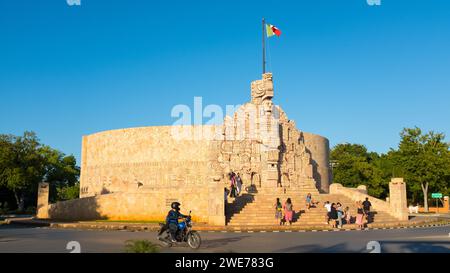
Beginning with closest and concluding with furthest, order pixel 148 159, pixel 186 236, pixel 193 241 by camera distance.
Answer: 1. pixel 193 241
2. pixel 186 236
3. pixel 148 159

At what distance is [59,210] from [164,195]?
6.92m

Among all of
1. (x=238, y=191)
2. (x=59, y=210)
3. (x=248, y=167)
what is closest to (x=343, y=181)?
(x=248, y=167)

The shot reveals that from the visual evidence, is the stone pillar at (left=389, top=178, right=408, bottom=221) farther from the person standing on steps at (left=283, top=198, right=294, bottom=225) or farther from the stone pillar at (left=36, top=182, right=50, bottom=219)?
the stone pillar at (left=36, top=182, right=50, bottom=219)

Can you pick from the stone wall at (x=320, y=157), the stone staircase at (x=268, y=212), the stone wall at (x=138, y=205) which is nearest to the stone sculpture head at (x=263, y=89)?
the stone staircase at (x=268, y=212)

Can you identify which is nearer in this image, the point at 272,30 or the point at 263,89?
the point at 263,89

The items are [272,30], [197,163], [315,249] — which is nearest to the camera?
[315,249]

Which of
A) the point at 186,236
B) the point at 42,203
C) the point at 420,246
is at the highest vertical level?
the point at 42,203

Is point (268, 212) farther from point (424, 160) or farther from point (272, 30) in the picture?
point (424, 160)

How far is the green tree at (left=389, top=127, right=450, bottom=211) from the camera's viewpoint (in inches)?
1780

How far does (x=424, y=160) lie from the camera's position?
4544 centimetres

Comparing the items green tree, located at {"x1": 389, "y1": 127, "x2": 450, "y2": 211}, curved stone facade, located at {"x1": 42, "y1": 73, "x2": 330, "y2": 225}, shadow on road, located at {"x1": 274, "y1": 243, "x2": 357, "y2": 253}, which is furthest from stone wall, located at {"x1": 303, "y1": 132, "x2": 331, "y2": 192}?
shadow on road, located at {"x1": 274, "y1": 243, "x2": 357, "y2": 253}

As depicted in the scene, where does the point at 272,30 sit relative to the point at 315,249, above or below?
above

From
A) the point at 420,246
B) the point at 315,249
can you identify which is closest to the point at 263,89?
the point at 420,246
